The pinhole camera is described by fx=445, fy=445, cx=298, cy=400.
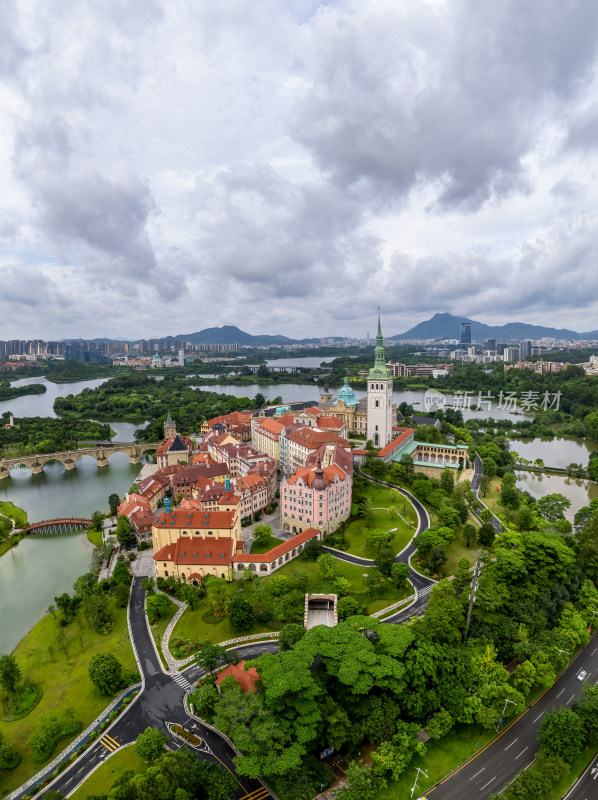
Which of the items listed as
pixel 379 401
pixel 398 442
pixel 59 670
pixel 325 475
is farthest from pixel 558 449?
pixel 59 670

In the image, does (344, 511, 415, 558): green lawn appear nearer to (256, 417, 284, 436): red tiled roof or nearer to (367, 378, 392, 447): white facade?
(256, 417, 284, 436): red tiled roof

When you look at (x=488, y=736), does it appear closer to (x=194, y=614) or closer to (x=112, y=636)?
(x=194, y=614)

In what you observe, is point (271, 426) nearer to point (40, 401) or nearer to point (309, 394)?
point (309, 394)

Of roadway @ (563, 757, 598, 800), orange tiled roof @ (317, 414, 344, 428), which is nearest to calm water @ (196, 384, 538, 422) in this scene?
orange tiled roof @ (317, 414, 344, 428)

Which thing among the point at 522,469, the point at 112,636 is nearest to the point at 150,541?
the point at 112,636

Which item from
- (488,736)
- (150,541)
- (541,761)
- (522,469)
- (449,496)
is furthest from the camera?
(522,469)

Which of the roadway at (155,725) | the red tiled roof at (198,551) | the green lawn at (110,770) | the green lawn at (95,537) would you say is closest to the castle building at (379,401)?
the red tiled roof at (198,551)
